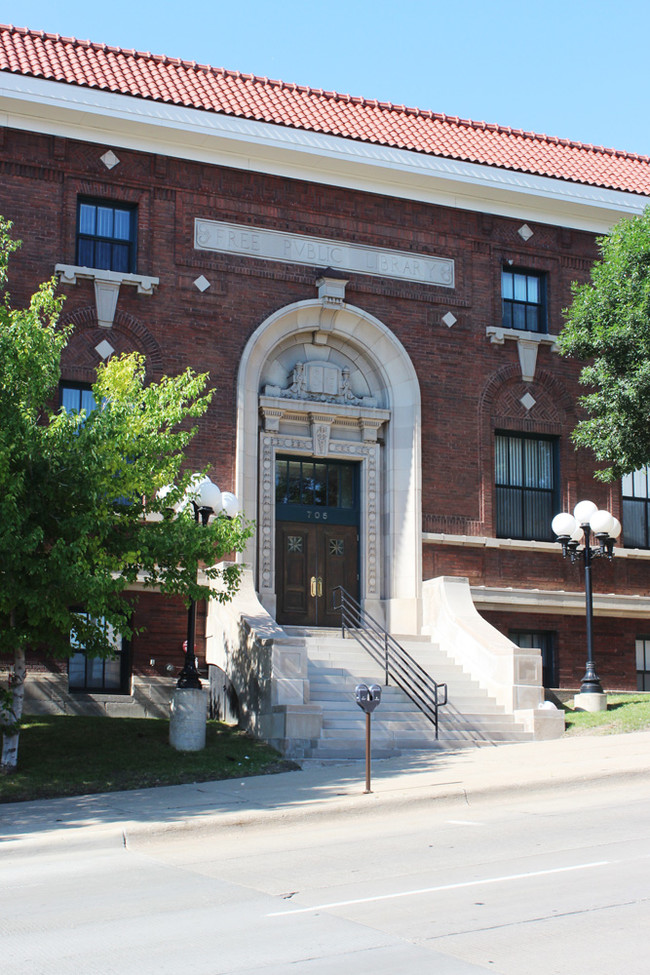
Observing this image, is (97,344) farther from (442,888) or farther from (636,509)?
(442,888)

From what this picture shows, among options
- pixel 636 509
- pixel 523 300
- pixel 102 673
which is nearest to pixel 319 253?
pixel 523 300

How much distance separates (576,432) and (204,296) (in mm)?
8419

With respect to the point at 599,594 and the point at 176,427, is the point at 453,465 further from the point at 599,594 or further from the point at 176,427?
the point at 176,427

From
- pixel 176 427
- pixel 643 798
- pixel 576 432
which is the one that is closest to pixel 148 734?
pixel 176 427

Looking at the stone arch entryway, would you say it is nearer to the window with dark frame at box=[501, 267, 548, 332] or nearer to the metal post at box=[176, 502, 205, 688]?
the window with dark frame at box=[501, 267, 548, 332]

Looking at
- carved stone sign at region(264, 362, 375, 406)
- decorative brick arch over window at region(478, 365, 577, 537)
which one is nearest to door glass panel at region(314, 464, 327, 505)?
carved stone sign at region(264, 362, 375, 406)

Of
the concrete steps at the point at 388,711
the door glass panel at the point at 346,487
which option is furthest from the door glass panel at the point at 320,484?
the concrete steps at the point at 388,711

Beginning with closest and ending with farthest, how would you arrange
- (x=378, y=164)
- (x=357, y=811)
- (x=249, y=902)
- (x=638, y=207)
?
(x=249, y=902)
(x=357, y=811)
(x=378, y=164)
(x=638, y=207)

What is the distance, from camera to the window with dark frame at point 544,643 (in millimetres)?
24828

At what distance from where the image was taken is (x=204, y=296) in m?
23.4

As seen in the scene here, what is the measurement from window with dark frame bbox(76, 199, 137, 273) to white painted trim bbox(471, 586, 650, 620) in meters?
9.85

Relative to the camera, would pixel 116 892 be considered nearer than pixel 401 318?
Yes

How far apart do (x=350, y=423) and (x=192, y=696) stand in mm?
8703

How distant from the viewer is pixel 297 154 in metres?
23.9
